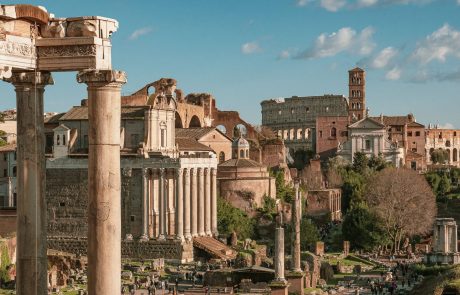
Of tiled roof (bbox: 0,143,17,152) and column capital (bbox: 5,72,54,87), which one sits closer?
column capital (bbox: 5,72,54,87)

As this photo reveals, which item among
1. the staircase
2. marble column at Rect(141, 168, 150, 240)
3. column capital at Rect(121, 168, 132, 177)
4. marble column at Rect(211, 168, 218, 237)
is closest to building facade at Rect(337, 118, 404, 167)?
marble column at Rect(211, 168, 218, 237)

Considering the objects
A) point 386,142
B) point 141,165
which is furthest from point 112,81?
point 386,142

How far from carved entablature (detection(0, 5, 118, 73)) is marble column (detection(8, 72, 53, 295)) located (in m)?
0.28

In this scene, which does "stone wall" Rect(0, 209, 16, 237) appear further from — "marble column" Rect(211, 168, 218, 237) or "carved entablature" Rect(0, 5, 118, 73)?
"carved entablature" Rect(0, 5, 118, 73)

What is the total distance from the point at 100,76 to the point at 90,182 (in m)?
1.29

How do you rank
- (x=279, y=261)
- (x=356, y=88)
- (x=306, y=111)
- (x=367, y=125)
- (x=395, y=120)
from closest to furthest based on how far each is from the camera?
(x=279, y=261), (x=367, y=125), (x=395, y=120), (x=356, y=88), (x=306, y=111)

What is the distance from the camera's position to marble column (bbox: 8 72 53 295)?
38.1 feet

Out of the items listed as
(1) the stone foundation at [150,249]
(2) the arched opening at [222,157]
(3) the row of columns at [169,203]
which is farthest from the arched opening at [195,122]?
(1) the stone foundation at [150,249]

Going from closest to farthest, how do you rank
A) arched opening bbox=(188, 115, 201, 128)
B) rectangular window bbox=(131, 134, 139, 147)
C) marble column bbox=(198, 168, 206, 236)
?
marble column bbox=(198, 168, 206, 236)
rectangular window bbox=(131, 134, 139, 147)
arched opening bbox=(188, 115, 201, 128)

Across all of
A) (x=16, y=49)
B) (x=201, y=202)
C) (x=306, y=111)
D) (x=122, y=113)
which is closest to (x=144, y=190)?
(x=201, y=202)

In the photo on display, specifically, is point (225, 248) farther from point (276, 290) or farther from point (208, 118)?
point (208, 118)

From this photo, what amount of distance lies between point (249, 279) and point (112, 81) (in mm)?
28054

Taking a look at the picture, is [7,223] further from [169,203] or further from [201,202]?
[201,202]

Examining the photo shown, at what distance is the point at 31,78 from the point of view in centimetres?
1165
